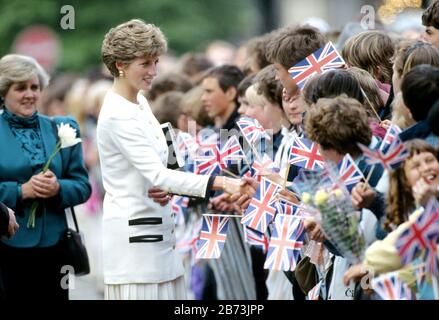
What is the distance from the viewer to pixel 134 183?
8562 mm

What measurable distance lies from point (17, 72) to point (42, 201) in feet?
2.96

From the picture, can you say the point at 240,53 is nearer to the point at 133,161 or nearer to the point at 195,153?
the point at 195,153

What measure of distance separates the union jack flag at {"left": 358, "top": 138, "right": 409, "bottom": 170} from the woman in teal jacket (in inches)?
118

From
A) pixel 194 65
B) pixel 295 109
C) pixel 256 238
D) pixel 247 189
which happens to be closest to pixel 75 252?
pixel 256 238

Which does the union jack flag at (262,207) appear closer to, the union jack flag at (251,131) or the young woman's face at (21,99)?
the union jack flag at (251,131)

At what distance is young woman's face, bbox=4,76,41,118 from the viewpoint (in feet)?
30.9

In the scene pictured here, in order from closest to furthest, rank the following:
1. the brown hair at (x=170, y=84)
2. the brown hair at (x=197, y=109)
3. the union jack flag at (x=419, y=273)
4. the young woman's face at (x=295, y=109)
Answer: the union jack flag at (x=419, y=273)
the young woman's face at (x=295, y=109)
the brown hair at (x=197, y=109)
the brown hair at (x=170, y=84)

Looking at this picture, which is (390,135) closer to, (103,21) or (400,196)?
(400,196)

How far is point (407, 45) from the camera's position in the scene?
836 cm

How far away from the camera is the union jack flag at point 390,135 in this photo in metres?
7.31

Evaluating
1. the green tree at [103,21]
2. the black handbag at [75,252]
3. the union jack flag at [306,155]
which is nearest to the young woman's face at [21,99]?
the black handbag at [75,252]

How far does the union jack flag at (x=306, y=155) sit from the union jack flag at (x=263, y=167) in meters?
0.71

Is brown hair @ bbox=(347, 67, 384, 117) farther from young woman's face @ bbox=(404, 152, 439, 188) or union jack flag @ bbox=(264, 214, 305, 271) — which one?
young woman's face @ bbox=(404, 152, 439, 188)

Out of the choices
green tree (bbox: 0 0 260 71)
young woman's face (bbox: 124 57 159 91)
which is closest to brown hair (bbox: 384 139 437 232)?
young woman's face (bbox: 124 57 159 91)
